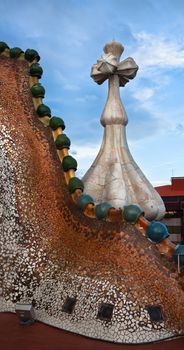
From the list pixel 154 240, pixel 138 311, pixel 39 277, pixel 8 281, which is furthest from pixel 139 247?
pixel 8 281

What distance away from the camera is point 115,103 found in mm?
12164

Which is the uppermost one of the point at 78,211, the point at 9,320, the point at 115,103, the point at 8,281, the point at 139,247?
the point at 115,103

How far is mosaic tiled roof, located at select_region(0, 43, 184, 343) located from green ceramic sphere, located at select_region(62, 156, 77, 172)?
23mm

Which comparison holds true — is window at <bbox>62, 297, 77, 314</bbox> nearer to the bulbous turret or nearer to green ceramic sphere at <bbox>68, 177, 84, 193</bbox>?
green ceramic sphere at <bbox>68, 177, 84, 193</bbox>

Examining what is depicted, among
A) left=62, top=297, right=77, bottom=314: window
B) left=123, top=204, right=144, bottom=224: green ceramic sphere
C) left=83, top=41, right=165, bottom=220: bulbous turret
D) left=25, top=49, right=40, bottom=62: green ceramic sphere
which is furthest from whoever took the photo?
left=83, top=41, right=165, bottom=220: bulbous turret

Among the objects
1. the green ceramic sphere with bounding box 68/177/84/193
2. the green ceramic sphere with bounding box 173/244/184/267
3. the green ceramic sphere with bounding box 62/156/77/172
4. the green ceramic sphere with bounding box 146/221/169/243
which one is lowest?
the green ceramic sphere with bounding box 173/244/184/267

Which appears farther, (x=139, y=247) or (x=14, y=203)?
(x=14, y=203)

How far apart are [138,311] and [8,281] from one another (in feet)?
9.82

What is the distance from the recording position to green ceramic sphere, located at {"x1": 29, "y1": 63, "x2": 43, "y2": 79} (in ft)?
35.3

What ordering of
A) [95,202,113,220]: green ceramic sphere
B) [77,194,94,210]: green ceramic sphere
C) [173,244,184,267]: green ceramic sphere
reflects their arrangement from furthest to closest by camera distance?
[77,194,94,210]: green ceramic sphere
[95,202,113,220]: green ceramic sphere
[173,244,184,267]: green ceramic sphere

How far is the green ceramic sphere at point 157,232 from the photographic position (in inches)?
320

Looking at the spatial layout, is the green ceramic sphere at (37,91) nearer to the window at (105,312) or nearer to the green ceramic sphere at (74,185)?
the green ceramic sphere at (74,185)

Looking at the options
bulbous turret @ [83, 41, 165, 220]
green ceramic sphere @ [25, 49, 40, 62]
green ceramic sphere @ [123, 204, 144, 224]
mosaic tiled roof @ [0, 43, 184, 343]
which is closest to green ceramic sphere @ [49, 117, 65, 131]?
mosaic tiled roof @ [0, 43, 184, 343]

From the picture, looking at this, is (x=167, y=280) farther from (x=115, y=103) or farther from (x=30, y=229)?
(x=115, y=103)
